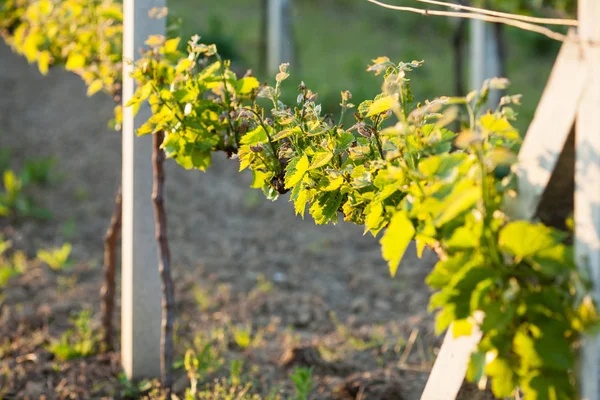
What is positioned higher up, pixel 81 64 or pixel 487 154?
pixel 81 64

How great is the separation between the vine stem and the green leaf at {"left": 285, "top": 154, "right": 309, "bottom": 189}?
905mm

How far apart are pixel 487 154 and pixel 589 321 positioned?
33 centimetres

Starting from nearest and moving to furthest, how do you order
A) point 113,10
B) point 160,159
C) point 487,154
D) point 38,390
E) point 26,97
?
point 487,154 → point 160,159 → point 38,390 → point 113,10 → point 26,97

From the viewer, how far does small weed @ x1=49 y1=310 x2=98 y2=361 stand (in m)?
2.99

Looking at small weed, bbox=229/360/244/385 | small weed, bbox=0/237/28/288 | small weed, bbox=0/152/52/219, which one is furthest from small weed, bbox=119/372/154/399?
small weed, bbox=0/152/52/219

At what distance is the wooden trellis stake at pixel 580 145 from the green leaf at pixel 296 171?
453 millimetres

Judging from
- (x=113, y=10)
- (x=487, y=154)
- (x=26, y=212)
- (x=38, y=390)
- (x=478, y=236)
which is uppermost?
(x=113, y=10)

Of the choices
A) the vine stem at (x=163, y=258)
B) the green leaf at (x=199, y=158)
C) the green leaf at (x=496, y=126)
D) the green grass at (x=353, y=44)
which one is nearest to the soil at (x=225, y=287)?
the vine stem at (x=163, y=258)

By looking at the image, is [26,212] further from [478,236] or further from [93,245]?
[478,236]

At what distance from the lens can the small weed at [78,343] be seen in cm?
299

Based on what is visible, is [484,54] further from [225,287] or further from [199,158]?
[199,158]

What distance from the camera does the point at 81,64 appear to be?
291cm

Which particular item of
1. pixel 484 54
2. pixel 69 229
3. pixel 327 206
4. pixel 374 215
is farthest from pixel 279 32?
pixel 374 215

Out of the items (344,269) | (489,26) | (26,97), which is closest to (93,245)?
(344,269)
